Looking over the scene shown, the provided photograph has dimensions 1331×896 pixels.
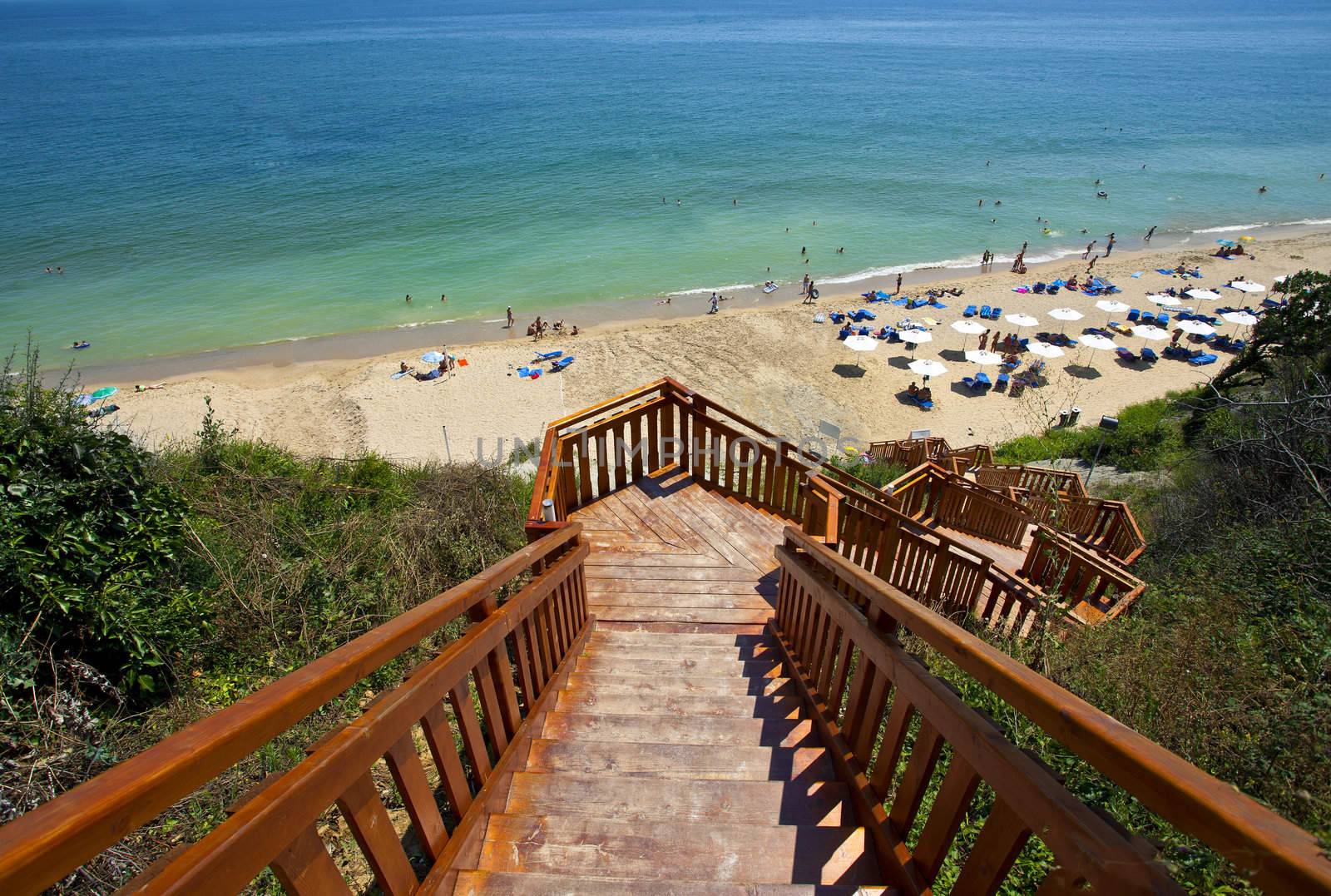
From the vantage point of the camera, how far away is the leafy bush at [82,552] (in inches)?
193

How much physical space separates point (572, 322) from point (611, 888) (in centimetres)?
3022

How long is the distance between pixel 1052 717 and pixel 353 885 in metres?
3.95

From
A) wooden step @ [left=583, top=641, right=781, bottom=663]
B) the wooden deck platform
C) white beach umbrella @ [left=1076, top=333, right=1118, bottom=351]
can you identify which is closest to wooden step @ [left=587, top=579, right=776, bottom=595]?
the wooden deck platform

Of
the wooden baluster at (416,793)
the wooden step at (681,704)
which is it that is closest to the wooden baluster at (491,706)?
the wooden baluster at (416,793)

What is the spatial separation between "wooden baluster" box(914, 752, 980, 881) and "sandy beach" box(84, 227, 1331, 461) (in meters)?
19.2

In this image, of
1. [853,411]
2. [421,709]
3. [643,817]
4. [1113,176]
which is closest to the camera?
[421,709]

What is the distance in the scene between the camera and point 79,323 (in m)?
30.1

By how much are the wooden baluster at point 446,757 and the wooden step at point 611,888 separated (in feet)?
0.91

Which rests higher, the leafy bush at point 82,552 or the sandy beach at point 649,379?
the leafy bush at point 82,552

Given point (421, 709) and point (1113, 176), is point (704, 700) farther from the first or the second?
point (1113, 176)

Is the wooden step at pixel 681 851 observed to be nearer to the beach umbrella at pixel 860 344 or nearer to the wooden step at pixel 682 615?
the wooden step at pixel 682 615

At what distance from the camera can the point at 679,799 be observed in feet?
9.43

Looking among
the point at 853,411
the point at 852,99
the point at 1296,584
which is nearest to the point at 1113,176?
the point at 852,99

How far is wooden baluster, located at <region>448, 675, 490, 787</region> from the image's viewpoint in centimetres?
252
